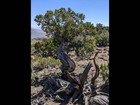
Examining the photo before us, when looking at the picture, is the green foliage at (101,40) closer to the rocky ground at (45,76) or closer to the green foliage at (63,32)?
the rocky ground at (45,76)

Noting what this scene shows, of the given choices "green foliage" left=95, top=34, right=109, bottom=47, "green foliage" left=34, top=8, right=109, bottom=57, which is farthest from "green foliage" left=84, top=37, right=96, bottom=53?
"green foliage" left=95, top=34, right=109, bottom=47

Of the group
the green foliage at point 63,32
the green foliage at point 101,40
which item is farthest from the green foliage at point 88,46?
the green foliage at point 101,40

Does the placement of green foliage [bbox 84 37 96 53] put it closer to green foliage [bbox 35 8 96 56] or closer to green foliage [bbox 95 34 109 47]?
green foliage [bbox 35 8 96 56]

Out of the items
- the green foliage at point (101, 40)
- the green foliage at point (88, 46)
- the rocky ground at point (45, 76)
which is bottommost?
the rocky ground at point (45, 76)

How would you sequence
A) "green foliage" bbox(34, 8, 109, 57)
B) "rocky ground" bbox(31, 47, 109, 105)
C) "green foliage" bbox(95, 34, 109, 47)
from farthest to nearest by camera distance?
"green foliage" bbox(95, 34, 109, 47)
"green foliage" bbox(34, 8, 109, 57)
"rocky ground" bbox(31, 47, 109, 105)

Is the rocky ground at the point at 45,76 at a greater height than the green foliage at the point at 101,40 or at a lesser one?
lesser

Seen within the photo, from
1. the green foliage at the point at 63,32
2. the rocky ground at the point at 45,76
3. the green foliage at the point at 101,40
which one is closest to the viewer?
the rocky ground at the point at 45,76

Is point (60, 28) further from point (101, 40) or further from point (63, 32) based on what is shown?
point (101, 40)

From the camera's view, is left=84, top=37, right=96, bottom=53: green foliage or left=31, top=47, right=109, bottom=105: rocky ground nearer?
left=31, top=47, right=109, bottom=105: rocky ground

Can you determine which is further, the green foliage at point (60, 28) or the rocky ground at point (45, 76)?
the green foliage at point (60, 28)

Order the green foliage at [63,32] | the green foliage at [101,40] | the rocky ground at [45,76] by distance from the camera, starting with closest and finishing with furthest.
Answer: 1. the rocky ground at [45,76]
2. the green foliage at [63,32]
3. the green foliage at [101,40]

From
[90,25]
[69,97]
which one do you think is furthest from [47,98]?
[90,25]
